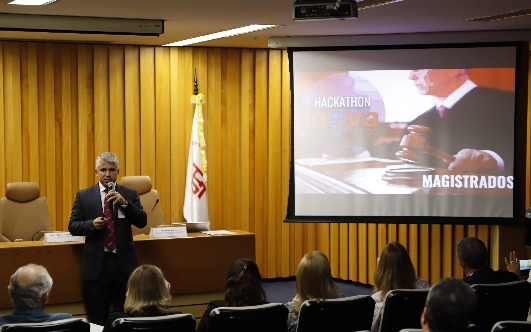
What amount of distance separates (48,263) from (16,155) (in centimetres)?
300

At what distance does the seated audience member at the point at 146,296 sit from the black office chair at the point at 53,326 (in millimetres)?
327

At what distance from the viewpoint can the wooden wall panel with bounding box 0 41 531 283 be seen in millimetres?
9992

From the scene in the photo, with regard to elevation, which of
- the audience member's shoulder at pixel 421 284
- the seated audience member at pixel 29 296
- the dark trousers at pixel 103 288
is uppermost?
the seated audience member at pixel 29 296

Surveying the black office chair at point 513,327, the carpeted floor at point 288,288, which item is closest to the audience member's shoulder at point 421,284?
the black office chair at point 513,327

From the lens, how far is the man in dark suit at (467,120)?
926cm

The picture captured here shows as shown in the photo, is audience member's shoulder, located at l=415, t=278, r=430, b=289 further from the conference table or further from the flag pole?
the flag pole

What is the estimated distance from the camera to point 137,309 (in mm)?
4457

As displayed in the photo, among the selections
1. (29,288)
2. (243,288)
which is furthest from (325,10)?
(29,288)

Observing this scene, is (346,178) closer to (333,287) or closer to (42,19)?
(42,19)

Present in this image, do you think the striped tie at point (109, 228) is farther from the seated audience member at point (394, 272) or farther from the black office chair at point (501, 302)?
the black office chair at point (501, 302)

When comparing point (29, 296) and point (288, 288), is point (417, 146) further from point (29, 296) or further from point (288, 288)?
point (29, 296)

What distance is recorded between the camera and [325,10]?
6.65 metres

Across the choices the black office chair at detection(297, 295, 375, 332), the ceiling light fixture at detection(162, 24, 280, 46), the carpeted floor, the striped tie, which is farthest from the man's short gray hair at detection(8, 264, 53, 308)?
the carpeted floor

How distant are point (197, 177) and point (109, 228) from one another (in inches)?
144
